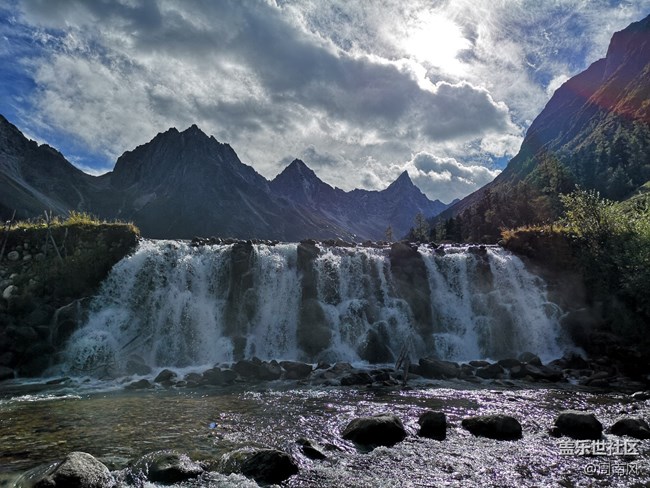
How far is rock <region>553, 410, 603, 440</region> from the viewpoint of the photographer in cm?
1489

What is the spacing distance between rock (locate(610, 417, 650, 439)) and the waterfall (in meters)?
18.7

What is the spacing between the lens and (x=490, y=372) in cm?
2786

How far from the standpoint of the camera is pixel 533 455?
13180 mm

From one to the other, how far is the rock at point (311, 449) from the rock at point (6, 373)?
868 inches

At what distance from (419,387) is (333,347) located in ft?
34.3

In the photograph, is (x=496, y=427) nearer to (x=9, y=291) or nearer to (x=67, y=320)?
(x=67, y=320)

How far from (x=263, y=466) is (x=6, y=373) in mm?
22852

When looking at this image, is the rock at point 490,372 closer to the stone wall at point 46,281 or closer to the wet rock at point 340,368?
the wet rock at point 340,368

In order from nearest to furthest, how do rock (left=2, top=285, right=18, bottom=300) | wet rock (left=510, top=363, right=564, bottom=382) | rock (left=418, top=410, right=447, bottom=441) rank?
rock (left=418, top=410, right=447, bottom=441) → wet rock (left=510, top=363, right=564, bottom=382) → rock (left=2, top=285, right=18, bottom=300)

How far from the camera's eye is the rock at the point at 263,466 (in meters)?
11.5

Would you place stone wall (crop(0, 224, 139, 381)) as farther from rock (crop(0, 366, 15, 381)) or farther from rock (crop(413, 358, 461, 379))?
rock (crop(413, 358, 461, 379))

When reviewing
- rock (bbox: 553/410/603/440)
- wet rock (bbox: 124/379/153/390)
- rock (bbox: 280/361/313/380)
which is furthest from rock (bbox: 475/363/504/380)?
wet rock (bbox: 124/379/153/390)

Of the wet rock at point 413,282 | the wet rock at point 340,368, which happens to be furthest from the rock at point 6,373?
the wet rock at point 413,282

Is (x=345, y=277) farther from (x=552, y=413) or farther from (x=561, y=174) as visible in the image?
(x=561, y=174)
